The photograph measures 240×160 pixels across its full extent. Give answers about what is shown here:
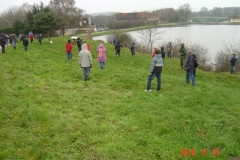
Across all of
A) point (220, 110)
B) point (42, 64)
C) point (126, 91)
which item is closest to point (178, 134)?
point (220, 110)

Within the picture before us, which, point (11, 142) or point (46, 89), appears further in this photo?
point (46, 89)

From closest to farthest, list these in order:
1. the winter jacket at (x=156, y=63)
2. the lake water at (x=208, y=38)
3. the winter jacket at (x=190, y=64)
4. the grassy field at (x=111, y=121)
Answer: the grassy field at (x=111, y=121)
the winter jacket at (x=156, y=63)
the winter jacket at (x=190, y=64)
the lake water at (x=208, y=38)

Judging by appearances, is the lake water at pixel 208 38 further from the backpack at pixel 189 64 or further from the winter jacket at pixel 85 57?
the winter jacket at pixel 85 57

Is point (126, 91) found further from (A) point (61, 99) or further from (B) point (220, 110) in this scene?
(B) point (220, 110)

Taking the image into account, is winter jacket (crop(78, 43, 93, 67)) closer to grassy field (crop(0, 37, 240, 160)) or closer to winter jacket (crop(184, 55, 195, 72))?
grassy field (crop(0, 37, 240, 160))

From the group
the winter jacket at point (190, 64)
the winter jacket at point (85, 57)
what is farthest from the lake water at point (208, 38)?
the winter jacket at point (85, 57)

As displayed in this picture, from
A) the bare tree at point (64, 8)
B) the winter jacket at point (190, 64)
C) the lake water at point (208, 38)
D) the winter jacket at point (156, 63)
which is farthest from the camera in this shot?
the lake water at point (208, 38)

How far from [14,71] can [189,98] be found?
8434 millimetres

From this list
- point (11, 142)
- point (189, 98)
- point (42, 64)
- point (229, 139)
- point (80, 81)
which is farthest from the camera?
point (42, 64)

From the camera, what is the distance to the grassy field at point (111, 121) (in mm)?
4984

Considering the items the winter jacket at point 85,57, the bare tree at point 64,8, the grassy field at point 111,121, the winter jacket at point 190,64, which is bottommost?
the grassy field at point 111,121

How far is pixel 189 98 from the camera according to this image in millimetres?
8781

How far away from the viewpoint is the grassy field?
498cm

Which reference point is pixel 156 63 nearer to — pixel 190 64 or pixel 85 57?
pixel 190 64
